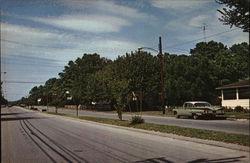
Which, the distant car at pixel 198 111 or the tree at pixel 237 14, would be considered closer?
the tree at pixel 237 14

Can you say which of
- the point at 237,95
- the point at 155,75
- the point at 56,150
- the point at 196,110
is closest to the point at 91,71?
the point at 155,75

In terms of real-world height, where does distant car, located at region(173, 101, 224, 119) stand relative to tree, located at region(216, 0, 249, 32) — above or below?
below

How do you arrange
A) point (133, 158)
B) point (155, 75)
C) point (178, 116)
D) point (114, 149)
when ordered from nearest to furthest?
point (133, 158), point (114, 149), point (178, 116), point (155, 75)

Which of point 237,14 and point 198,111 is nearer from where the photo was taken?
point 237,14

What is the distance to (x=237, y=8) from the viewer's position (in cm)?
877

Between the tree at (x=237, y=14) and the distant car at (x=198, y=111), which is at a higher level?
the tree at (x=237, y=14)

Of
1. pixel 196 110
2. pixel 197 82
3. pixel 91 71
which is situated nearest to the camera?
pixel 196 110

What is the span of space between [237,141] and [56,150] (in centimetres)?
673

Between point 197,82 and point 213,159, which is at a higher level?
point 197,82

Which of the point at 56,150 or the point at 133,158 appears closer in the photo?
the point at 133,158

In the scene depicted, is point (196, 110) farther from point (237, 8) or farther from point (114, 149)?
point (237, 8)

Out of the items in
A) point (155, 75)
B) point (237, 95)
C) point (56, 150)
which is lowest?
point (56, 150)

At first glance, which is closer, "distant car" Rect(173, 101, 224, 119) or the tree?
the tree

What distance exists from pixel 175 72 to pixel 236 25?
40277 millimetres
